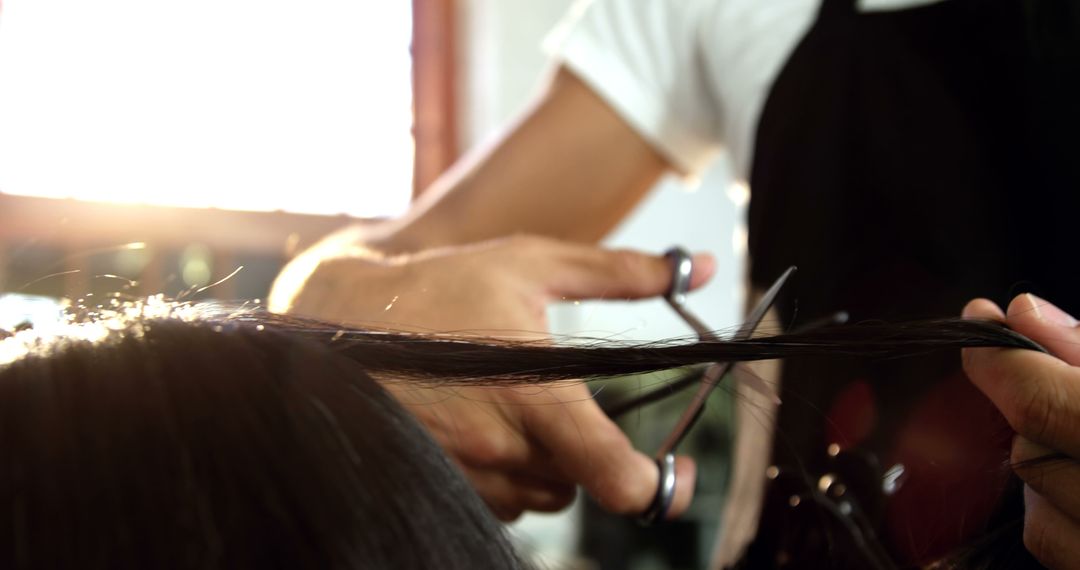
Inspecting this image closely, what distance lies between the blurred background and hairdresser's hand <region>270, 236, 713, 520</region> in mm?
874

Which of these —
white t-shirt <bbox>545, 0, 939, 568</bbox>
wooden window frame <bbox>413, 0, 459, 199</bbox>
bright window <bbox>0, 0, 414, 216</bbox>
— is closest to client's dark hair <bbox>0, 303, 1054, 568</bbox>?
white t-shirt <bbox>545, 0, 939, 568</bbox>

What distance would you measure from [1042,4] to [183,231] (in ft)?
5.09

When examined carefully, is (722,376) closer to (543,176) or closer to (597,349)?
(597,349)

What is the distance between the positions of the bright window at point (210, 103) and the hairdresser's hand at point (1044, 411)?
5.29 feet

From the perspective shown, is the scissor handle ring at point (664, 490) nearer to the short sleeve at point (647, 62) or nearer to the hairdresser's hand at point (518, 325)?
the hairdresser's hand at point (518, 325)

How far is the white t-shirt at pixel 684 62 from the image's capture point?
0.76m

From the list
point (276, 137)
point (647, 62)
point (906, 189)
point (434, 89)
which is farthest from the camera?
point (434, 89)

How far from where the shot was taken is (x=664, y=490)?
0.42 meters

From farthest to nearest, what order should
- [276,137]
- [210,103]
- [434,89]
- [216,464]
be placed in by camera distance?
[434,89], [276,137], [210,103], [216,464]

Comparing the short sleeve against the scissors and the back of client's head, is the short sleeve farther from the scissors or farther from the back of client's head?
the back of client's head

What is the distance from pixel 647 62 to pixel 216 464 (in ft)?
2.16

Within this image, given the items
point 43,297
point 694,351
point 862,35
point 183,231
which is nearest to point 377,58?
point 183,231

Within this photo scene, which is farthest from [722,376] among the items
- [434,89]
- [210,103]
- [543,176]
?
[434,89]

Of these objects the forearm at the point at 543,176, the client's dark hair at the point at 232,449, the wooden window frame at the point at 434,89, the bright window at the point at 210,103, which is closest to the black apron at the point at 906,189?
the forearm at the point at 543,176
